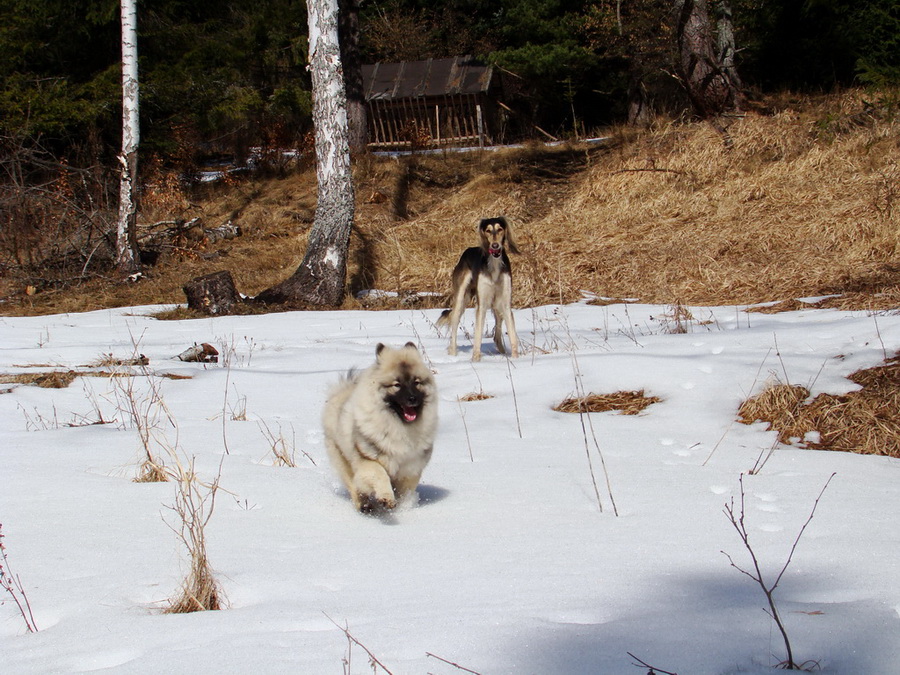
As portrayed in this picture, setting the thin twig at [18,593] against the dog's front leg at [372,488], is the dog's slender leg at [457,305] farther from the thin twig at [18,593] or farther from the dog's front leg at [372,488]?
the thin twig at [18,593]

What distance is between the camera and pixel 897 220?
12742 mm

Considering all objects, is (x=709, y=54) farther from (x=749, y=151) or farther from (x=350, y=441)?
(x=350, y=441)

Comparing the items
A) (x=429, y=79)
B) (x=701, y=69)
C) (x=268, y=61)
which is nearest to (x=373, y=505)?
(x=701, y=69)

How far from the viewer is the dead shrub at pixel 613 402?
6398 millimetres

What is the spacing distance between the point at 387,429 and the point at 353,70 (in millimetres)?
19450

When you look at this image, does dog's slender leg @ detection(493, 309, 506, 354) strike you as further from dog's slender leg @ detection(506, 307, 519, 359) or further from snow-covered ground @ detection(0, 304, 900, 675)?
snow-covered ground @ detection(0, 304, 900, 675)

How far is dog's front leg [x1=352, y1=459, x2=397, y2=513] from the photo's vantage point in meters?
3.97

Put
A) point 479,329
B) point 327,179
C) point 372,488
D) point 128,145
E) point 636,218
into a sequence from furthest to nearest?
point 636,218
point 128,145
point 327,179
point 479,329
point 372,488

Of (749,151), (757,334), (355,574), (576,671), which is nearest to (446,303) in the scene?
A: (757,334)

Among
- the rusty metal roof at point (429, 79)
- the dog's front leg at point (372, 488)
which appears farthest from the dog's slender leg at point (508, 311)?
the rusty metal roof at point (429, 79)

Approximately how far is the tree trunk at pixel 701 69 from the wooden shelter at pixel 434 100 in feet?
33.0

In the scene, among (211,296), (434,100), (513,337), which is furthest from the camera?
(434,100)

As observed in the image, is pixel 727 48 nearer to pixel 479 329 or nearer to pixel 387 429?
pixel 479 329

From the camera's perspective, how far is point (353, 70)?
21.8 m
